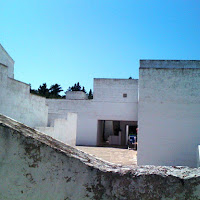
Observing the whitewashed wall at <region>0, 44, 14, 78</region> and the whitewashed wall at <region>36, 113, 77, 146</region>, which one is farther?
the whitewashed wall at <region>0, 44, 14, 78</region>

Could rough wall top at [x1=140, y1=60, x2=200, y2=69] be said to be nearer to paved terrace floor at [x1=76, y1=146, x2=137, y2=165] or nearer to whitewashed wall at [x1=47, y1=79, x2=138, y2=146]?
paved terrace floor at [x1=76, y1=146, x2=137, y2=165]

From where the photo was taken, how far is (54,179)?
155 centimetres

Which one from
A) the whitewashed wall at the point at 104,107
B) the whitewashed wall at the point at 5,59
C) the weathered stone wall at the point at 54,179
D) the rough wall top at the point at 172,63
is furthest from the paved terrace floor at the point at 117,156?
the weathered stone wall at the point at 54,179

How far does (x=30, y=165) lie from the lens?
1547mm

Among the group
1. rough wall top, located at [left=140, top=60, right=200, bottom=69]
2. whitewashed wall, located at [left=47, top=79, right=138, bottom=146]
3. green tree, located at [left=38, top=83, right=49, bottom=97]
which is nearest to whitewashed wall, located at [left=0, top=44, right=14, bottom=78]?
rough wall top, located at [left=140, top=60, right=200, bottom=69]

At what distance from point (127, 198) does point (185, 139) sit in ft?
32.1

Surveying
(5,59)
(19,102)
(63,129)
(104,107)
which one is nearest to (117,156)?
(63,129)

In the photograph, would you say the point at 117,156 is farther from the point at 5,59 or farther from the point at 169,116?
the point at 5,59

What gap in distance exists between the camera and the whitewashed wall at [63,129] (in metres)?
9.83

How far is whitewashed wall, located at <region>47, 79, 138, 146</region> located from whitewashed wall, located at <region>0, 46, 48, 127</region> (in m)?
9.30

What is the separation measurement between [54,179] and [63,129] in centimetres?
1075

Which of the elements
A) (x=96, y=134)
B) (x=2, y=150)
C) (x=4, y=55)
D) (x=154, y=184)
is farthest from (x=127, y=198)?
(x=96, y=134)

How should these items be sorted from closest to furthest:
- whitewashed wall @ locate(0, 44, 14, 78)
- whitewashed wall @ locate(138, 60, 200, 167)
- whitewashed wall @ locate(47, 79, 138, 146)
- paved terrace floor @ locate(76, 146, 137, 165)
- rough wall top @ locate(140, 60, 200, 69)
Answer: whitewashed wall @ locate(138, 60, 200, 167), whitewashed wall @ locate(0, 44, 14, 78), paved terrace floor @ locate(76, 146, 137, 165), rough wall top @ locate(140, 60, 200, 69), whitewashed wall @ locate(47, 79, 138, 146)

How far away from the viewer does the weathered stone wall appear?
1536mm
